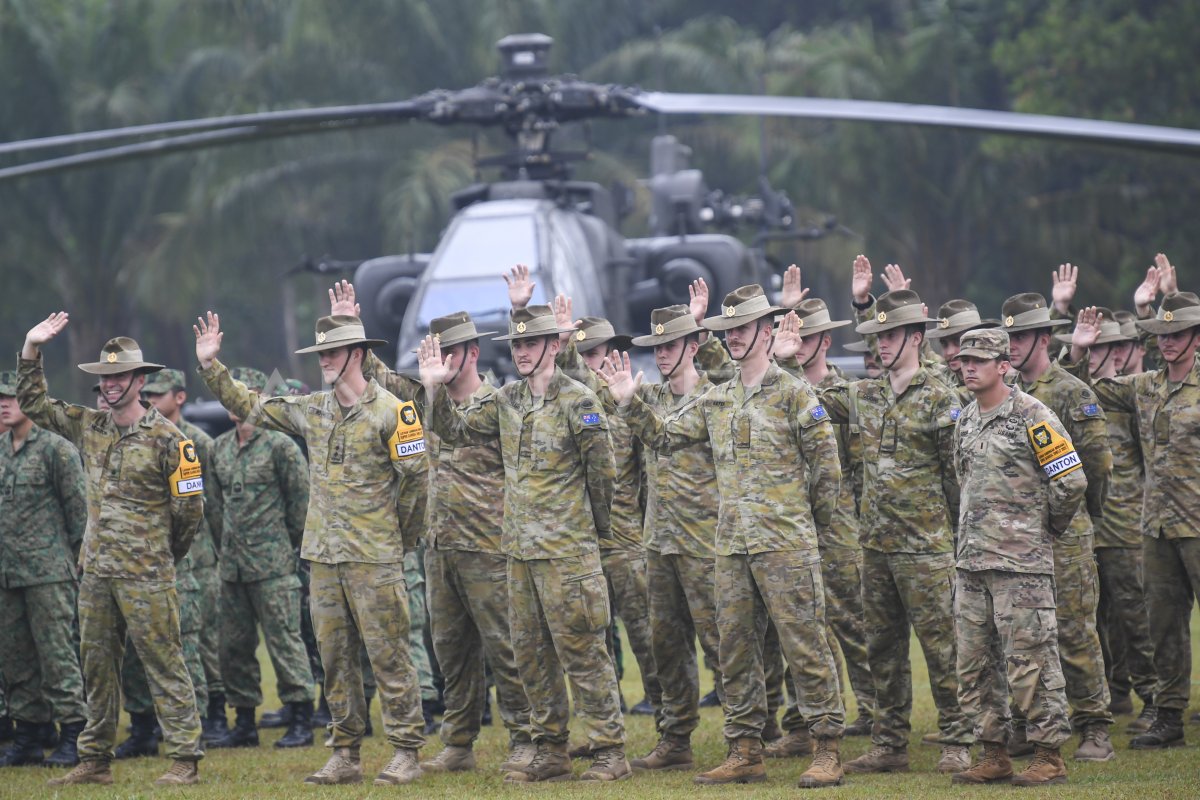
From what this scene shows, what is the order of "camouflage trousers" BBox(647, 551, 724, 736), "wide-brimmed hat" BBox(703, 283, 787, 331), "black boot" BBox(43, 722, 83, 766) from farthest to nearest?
"black boot" BBox(43, 722, 83, 766) < "camouflage trousers" BBox(647, 551, 724, 736) < "wide-brimmed hat" BBox(703, 283, 787, 331)

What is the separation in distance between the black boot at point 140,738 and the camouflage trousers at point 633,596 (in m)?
2.54

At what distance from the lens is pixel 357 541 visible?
309 inches

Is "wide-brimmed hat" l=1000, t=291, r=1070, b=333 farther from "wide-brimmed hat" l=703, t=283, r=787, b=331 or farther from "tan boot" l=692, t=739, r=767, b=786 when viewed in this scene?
"tan boot" l=692, t=739, r=767, b=786

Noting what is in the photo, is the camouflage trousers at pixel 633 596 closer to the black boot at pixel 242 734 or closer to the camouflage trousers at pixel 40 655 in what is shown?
the black boot at pixel 242 734

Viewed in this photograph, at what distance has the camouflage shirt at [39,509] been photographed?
8945 mm

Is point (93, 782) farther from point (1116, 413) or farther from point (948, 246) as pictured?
point (948, 246)

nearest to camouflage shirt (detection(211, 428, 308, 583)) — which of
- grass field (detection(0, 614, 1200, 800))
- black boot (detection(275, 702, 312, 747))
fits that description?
black boot (detection(275, 702, 312, 747))

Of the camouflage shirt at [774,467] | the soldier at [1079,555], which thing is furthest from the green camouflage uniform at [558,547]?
the soldier at [1079,555]

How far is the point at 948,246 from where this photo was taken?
31.1 meters

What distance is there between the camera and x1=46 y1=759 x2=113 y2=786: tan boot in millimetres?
8047

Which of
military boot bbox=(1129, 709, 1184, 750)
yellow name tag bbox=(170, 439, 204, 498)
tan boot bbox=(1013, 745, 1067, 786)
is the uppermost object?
yellow name tag bbox=(170, 439, 204, 498)

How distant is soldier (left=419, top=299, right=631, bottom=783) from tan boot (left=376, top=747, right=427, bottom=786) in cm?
46

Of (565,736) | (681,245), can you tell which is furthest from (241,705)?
(681,245)

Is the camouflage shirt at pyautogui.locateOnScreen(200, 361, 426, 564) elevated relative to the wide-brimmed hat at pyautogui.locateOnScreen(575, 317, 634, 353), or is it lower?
lower
